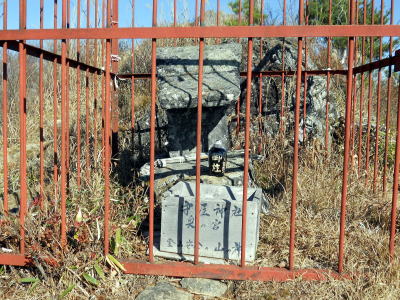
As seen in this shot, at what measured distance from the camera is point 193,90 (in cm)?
362

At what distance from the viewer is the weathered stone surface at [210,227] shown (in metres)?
2.53

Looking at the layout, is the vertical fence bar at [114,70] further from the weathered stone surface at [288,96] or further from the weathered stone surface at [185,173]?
the weathered stone surface at [288,96]

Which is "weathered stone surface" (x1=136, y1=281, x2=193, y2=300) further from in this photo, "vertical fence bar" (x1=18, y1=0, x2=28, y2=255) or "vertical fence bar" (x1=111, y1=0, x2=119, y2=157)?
"vertical fence bar" (x1=111, y1=0, x2=119, y2=157)

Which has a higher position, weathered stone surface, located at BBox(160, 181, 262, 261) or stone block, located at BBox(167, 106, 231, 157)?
stone block, located at BBox(167, 106, 231, 157)

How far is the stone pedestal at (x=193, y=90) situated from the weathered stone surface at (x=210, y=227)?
1.17m

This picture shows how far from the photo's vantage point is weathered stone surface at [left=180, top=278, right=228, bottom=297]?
7.77ft

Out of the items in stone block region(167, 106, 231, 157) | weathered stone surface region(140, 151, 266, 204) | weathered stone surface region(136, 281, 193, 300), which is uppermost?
stone block region(167, 106, 231, 157)

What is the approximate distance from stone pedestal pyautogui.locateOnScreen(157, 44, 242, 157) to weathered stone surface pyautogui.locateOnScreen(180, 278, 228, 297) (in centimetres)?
159

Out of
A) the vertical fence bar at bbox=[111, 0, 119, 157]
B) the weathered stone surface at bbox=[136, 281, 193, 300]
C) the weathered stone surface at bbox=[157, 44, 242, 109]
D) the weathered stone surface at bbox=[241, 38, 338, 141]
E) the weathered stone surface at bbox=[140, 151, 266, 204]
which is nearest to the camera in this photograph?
the weathered stone surface at bbox=[136, 281, 193, 300]

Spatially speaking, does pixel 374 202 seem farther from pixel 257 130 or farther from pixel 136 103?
pixel 136 103

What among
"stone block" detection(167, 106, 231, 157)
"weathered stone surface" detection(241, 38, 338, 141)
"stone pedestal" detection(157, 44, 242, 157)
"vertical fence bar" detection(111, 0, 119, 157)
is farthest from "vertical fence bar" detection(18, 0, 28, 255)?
"weathered stone surface" detection(241, 38, 338, 141)

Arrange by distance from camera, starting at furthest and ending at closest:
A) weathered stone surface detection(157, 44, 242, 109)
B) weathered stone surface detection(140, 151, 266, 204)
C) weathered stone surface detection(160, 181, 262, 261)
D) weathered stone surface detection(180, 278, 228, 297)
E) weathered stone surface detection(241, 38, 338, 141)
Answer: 1. weathered stone surface detection(241, 38, 338, 141)
2. weathered stone surface detection(157, 44, 242, 109)
3. weathered stone surface detection(140, 151, 266, 204)
4. weathered stone surface detection(160, 181, 262, 261)
5. weathered stone surface detection(180, 278, 228, 297)

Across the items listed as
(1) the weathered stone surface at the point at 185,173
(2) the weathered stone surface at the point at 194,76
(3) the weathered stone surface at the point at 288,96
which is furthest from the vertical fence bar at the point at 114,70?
(3) the weathered stone surface at the point at 288,96

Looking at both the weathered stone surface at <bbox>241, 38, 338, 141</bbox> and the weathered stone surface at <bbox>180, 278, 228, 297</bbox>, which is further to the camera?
the weathered stone surface at <bbox>241, 38, 338, 141</bbox>
